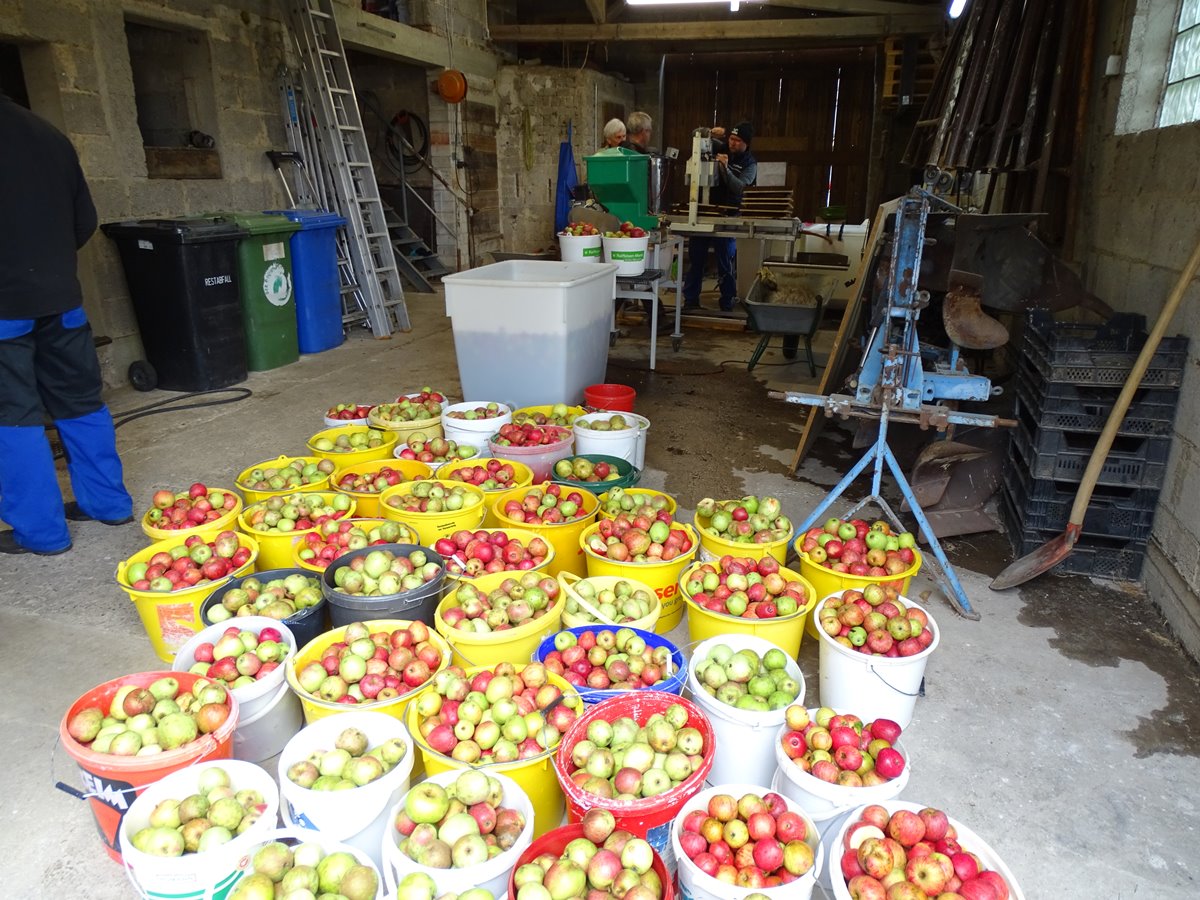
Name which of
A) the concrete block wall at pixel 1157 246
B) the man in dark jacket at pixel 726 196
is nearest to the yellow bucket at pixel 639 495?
the concrete block wall at pixel 1157 246

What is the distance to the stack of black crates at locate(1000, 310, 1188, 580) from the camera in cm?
329

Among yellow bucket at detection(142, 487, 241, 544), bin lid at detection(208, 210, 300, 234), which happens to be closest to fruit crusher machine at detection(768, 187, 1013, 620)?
yellow bucket at detection(142, 487, 241, 544)

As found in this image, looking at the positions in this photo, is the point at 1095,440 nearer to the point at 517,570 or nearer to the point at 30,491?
the point at 517,570

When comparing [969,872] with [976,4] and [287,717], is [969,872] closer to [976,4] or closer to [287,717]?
[287,717]

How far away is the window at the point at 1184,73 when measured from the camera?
11.5ft

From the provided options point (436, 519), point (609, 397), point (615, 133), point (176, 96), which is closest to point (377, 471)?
point (436, 519)

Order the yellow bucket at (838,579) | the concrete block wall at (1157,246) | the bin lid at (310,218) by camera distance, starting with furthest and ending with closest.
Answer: the bin lid at (310,218) → the concrete block wall at (1157,246) → the yellow bucket at (838,579)

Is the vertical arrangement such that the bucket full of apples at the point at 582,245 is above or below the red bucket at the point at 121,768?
above

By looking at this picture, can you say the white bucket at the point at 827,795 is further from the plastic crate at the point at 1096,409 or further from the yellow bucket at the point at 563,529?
the plastic crate at the point at 1096,409

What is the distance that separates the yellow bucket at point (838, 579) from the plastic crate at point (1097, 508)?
92 centimetres

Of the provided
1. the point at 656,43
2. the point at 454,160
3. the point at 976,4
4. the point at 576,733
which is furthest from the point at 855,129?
the point at 576,733

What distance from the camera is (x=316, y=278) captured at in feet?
23.5

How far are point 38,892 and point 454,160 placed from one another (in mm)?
9837

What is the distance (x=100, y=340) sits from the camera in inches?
221
